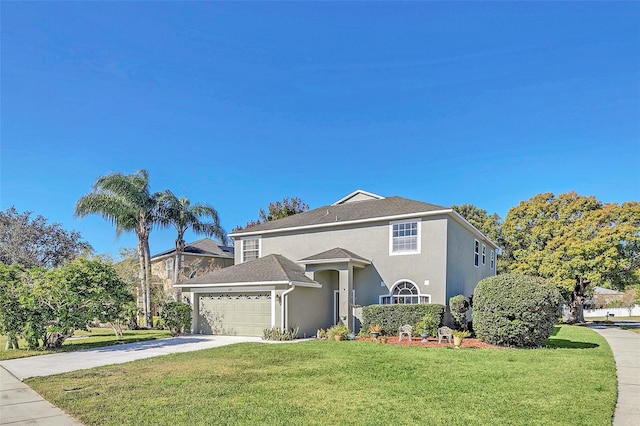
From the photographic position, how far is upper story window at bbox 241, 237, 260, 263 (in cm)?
2303

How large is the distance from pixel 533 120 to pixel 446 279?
9313 millimetres

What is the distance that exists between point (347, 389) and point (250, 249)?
54.3 feet

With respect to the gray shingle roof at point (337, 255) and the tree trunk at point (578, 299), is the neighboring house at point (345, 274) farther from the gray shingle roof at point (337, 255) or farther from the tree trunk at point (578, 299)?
the tree trunk at point (578, 299)

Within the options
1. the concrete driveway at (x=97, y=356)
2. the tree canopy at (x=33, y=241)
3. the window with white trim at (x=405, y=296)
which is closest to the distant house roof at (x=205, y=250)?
the tree canopy at (x=33, y=241)

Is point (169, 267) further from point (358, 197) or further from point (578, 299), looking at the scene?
point (578, 299)

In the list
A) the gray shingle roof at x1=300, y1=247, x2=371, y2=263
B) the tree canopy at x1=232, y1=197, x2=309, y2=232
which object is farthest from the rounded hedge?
the tree canopy at x1=232, y1=197, x2=309, y2=232

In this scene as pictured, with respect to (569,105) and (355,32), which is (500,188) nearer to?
(569,105)

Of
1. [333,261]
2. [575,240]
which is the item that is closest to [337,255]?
[333,261]

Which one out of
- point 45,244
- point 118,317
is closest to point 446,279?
point 118,317

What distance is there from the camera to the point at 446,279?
691 inches

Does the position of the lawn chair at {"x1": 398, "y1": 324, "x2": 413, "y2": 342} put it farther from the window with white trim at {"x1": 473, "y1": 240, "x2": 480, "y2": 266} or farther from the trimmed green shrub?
the window with white trim at {"x1": 473, "y1": 240, "x2": 480, "y2": 266}

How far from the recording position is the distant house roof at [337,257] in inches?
713

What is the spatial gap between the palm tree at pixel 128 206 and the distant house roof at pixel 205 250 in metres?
5.87

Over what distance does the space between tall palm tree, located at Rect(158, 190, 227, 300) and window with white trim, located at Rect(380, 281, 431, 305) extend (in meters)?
13.9
